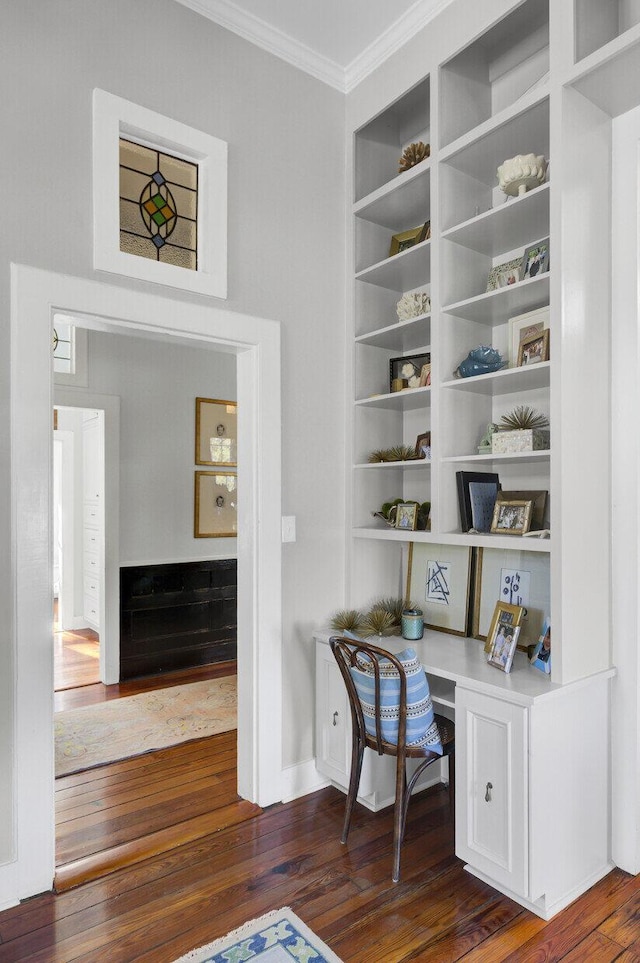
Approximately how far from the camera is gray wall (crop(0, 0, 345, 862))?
2080 mm

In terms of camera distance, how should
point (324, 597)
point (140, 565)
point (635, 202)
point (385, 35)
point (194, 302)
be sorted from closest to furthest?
1. point (635, 202)
2. point (194, 302)
3. point (385, 35)
4. point (324, 597)
5. point (140, 565)

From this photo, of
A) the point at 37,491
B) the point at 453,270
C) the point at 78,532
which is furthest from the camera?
the point at 78,532

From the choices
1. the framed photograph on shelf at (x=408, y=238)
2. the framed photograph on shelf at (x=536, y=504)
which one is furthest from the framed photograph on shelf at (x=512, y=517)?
the framed photograph on shelf at (x=408, y=238)

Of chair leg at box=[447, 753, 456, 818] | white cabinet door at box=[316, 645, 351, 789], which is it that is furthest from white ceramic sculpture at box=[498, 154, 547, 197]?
chair leg at box=[447, 753, 456, 818]

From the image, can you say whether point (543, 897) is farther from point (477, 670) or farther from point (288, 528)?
point (288, 528)

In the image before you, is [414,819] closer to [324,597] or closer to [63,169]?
[324,597]

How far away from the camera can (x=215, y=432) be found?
16.8 feet

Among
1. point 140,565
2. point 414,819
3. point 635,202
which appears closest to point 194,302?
point 635,202

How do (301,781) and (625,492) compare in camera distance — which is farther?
(301,781)

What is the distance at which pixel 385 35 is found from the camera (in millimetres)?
2695

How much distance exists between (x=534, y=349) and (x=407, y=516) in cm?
90

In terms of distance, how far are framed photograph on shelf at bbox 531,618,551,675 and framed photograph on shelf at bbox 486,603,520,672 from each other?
10 centimetres

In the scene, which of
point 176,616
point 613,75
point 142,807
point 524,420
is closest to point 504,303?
point 524,420

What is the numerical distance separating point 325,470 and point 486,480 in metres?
0.74
